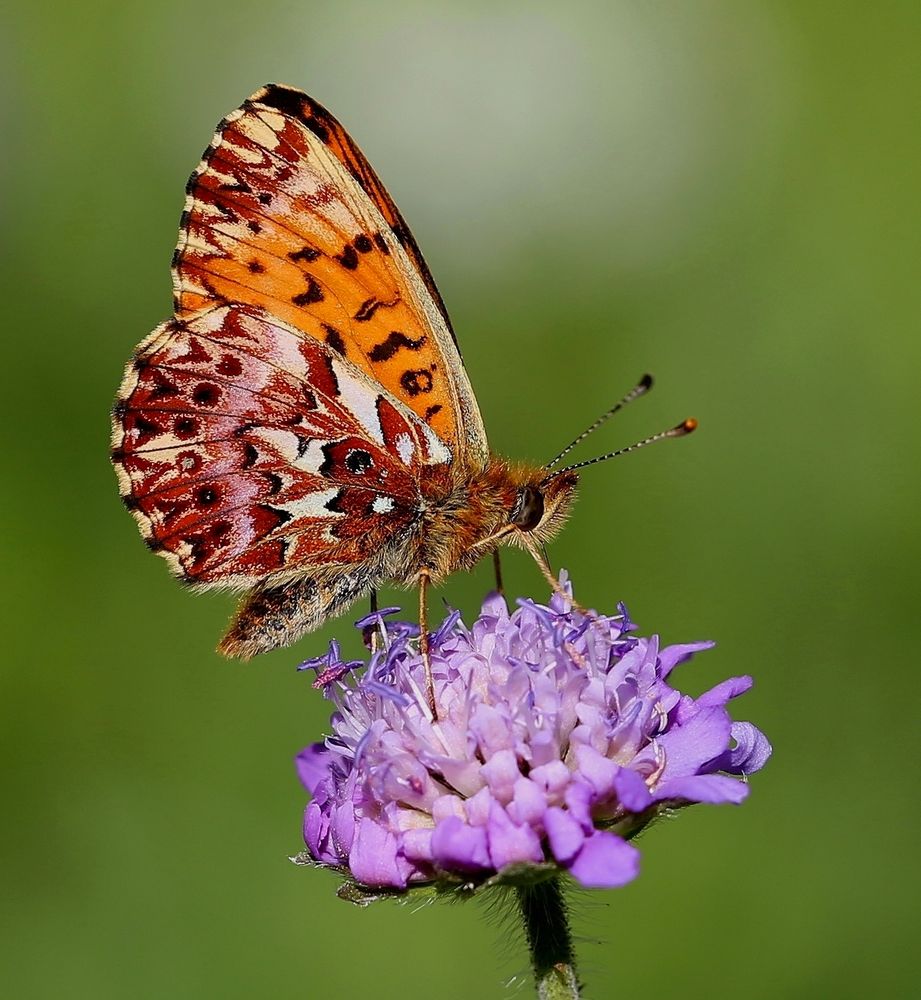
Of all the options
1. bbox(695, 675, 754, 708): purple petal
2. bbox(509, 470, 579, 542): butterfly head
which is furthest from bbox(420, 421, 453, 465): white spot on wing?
bbox(695, 675, 754, 708): purple petal

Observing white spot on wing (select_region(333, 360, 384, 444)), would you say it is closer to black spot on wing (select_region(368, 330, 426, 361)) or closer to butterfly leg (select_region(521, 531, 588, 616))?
black spot on wing (select_region(368, 330, 426, 361))

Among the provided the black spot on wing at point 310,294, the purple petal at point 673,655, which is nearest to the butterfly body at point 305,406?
the black spot on wing at point 310,294

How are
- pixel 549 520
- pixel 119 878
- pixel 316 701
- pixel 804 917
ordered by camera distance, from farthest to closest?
pixel 316 701, pixel 119 878, pixel 804 917, pixel 549 520

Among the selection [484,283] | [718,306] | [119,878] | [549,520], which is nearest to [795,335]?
[718,306]

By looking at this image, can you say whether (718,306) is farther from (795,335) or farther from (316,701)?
(316,701)

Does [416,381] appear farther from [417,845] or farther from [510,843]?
[510,843]

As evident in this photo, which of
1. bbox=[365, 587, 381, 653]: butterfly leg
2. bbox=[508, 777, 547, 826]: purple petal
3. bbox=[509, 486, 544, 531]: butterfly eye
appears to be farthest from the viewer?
bbox=[509, 486, 544, 531]: butterfly eye
